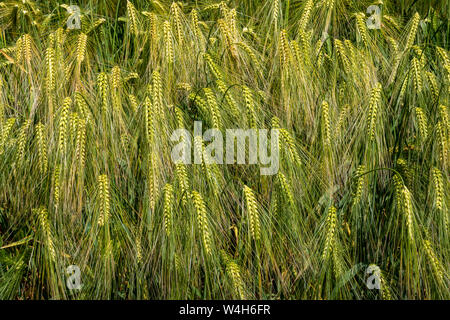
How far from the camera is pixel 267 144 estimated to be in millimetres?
1759

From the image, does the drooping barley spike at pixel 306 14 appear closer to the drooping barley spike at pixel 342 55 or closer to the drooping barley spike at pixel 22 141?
the drooping barley spike at pixel 342 55

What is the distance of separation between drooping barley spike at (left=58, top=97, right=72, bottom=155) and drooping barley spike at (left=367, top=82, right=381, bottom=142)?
89 centimetres

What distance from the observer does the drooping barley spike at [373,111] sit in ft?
5.84

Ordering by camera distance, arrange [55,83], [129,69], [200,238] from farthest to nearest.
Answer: [129,69] < [55,83] < [200,238]

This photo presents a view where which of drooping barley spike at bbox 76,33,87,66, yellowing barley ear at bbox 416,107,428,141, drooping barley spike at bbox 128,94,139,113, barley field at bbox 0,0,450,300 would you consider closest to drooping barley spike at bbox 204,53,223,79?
barley field at bbox 0,0,450,300

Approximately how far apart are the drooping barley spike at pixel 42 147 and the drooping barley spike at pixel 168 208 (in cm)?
39

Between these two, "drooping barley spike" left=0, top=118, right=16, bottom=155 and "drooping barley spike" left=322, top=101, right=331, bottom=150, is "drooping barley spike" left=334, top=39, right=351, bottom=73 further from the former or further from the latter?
"drooping barley spike" left=0, top=118, right=16, bottom=155

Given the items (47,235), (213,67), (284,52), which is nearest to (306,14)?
(284,52)

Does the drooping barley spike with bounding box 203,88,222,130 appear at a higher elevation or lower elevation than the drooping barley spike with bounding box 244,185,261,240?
higher

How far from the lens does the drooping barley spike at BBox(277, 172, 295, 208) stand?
5.47 feet

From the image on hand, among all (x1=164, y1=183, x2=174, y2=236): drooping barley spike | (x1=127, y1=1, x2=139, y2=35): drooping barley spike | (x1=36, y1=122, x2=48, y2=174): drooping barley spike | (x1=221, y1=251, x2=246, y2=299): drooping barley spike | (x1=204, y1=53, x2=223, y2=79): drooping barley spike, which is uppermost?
(x1=127, y1=1, x2=139, y2=35): drooping barley spike
